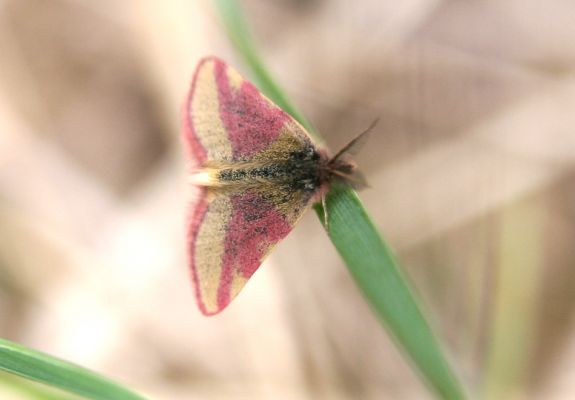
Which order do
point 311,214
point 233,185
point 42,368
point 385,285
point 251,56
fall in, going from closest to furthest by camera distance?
point 42,368, point 385,285, point 251,56, point 233,185, point 311,214

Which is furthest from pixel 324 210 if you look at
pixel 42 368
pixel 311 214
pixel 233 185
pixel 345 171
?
pixel 311 214

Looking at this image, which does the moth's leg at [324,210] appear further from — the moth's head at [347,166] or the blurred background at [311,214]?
the blurred background at [311,214]

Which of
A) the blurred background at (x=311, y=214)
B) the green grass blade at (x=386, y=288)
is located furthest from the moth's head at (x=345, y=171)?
the blurred background at (x=311, y=214)

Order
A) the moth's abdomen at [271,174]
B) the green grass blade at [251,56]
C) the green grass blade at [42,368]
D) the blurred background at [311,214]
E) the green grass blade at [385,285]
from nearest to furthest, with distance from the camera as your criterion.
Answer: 1. the green grass blade at [42,368]
2. the green grass blade at [385,285]
3. the green grass blade at [251,56]
4. the moth's abdomen at [271,174]
5. the blurred background at [311,214]

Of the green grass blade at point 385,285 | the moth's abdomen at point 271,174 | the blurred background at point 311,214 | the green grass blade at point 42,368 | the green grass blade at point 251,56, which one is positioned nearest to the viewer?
the green grass blade at point 42,368

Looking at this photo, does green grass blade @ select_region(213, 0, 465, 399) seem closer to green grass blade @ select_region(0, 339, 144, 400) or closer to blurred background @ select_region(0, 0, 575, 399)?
green grass blade @ select_region(0, 339, 144, 400)

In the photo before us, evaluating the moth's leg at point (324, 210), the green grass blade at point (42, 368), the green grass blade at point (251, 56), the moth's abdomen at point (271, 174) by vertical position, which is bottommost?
the green grass blade at point (42, 368)

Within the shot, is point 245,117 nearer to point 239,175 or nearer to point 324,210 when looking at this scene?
point 239,175

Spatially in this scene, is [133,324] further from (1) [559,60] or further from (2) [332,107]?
(1) [559,60]
